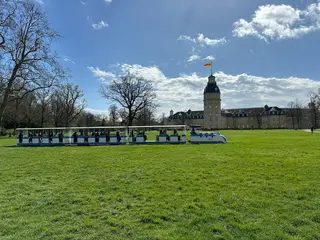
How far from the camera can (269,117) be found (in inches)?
4808

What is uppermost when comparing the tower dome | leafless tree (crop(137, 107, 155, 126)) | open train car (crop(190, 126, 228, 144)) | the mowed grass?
the tower dome

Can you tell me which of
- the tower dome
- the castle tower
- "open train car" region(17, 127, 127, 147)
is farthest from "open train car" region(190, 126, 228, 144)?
the tower dome

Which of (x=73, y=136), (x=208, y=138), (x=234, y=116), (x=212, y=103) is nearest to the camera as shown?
(x=208, y=138)

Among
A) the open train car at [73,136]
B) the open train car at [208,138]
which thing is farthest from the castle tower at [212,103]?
the open train car at [73,136]

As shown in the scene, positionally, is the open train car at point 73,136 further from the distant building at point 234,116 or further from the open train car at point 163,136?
the distant building at point 234,116

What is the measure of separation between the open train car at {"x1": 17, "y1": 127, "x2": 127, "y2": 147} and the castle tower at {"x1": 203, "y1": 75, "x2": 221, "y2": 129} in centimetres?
9091

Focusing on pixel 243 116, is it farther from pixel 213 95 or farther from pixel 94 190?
pixel 94 190

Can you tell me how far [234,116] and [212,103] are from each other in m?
25.6

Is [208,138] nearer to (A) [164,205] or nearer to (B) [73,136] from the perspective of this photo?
(B) [73,136]

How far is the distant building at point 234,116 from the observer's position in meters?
112

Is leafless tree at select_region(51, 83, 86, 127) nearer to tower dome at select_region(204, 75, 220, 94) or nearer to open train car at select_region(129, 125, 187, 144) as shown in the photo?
open train car at select_region(129, 125, 187, 144)

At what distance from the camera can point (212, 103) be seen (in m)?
113

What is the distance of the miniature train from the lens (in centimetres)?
2508

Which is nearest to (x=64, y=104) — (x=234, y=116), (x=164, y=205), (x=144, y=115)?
(x=144, y=115)
